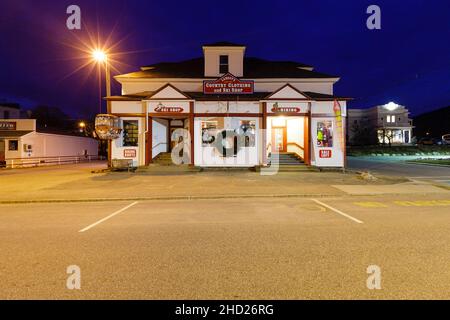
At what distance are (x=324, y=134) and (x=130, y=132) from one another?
14.9m

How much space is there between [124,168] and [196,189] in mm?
10068

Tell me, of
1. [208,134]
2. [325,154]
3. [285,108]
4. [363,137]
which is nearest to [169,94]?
[208,134]

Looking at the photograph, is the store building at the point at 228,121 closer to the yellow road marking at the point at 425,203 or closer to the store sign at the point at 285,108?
the store sign at the point at 285,108

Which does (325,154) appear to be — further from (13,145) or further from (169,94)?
(13,145)

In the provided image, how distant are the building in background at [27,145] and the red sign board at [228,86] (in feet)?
67.3

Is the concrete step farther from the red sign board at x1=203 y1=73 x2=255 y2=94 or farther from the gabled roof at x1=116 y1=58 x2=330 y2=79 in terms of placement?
the gabled roof at x1=116 y1=58 x2=330 y2=79

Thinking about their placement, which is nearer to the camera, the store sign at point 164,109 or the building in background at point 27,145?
the store sign at point 164,109

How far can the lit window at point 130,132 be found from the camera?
22.1 metres

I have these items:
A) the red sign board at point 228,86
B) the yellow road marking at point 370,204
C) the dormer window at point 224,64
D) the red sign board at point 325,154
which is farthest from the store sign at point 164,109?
the yellow road marking at point 370,204

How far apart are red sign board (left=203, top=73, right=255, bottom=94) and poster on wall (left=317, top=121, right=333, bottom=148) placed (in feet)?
19.7
